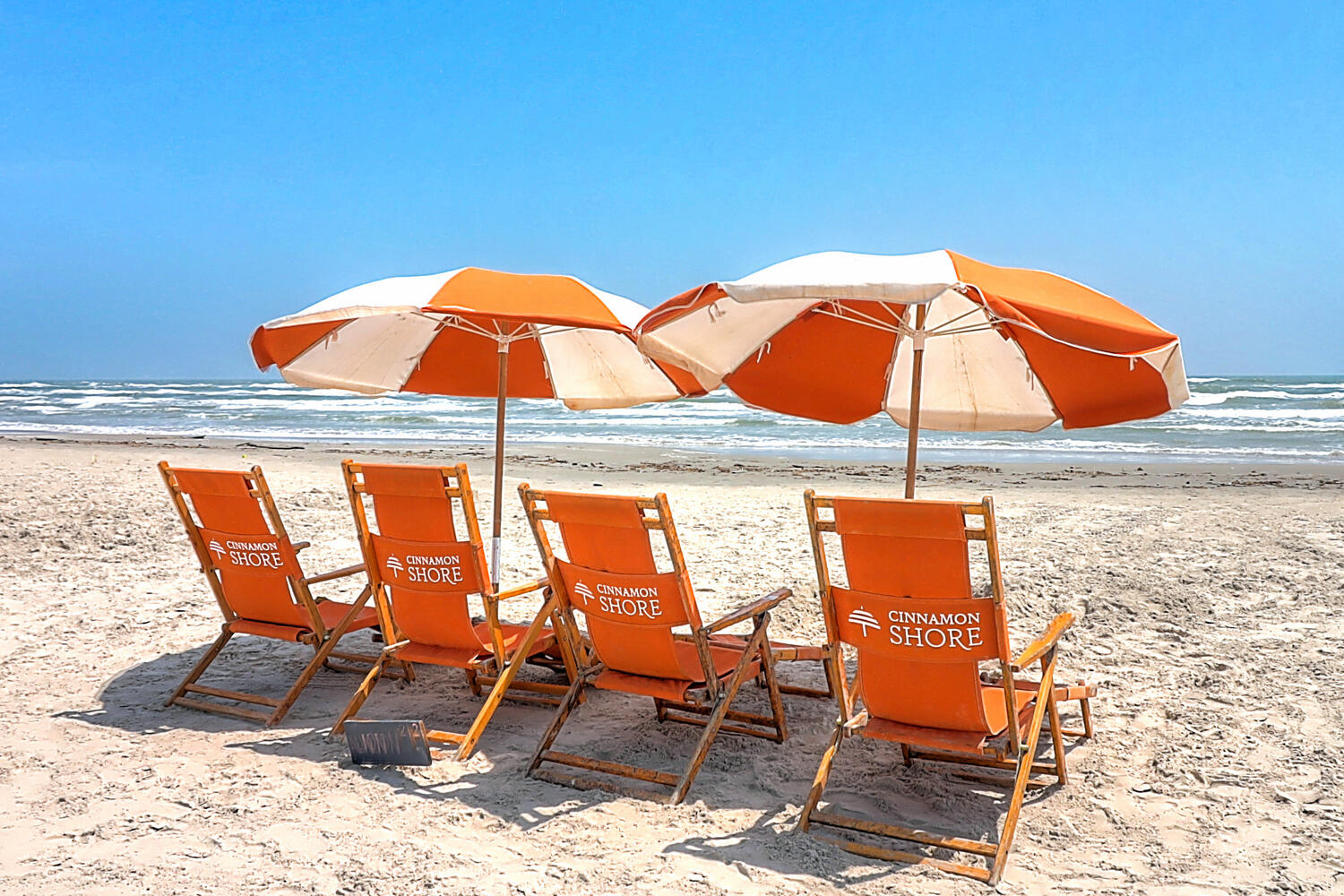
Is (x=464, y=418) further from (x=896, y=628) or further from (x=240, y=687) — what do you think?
(x=896, y=628)

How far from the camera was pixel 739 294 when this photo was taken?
3.63 metres

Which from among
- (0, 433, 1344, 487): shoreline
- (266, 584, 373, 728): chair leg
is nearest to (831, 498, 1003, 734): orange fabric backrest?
(266, 584, 373, 728): chair leg

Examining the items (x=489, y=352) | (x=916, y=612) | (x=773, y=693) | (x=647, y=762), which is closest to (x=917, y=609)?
(x=916, y=612)

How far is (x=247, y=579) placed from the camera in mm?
4633

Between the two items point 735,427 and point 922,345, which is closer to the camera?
point 922,345

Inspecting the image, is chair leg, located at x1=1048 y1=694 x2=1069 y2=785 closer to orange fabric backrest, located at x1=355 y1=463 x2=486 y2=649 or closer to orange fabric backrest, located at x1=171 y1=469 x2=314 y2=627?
orange fabric backrest, located at x1=355 y1=463 x2=486 y2=649

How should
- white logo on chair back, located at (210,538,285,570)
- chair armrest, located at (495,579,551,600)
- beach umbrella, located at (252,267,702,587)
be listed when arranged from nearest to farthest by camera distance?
chair armrest, located at (495,579,551,600) < white logo on chair back, located at (210,538,285,570) < beach umbrella, located at (252,267,702,587)

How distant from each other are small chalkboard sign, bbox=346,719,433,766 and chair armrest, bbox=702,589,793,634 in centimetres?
115

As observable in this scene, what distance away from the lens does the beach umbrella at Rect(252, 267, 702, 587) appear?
4812 millimetres

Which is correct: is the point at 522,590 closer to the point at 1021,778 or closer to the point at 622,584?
the point at 622,584

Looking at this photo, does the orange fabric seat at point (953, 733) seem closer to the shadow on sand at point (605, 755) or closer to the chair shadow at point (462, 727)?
the shadow on sand at point (605, 755)

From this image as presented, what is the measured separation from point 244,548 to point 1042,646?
3.29 metres

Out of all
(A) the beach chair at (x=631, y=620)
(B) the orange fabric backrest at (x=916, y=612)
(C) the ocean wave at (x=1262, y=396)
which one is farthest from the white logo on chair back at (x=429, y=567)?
(C) the ocean wave at (x=1262, y=396)

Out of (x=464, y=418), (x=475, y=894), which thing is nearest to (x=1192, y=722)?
(x=475, y=894)
